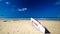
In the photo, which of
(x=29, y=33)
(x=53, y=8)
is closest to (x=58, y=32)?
(x=29, y=33)

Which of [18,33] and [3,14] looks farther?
[3,14]

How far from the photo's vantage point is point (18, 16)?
5.93 metres

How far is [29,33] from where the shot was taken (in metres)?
4.07

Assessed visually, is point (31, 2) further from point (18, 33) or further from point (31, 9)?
point (18, 33)

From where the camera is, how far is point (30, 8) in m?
5.88

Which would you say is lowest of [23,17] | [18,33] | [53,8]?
[18,33]

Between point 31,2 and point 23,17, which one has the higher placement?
point 31,2

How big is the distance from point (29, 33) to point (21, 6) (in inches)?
79.4

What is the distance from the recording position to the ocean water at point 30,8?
580cm

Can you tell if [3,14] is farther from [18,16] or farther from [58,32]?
[58,32]

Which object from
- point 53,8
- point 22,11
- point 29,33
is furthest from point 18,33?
point 53,8

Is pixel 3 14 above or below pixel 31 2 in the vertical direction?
below

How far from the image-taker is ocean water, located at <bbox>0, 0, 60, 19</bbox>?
5797 millimetres

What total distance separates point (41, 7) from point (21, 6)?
801 mm
